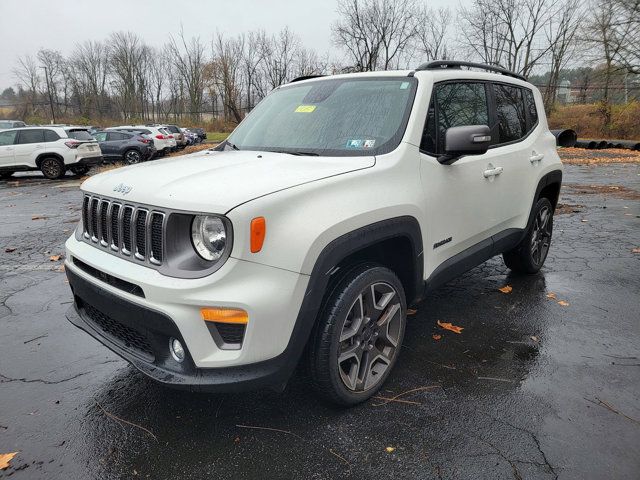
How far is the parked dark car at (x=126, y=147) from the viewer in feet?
67.2

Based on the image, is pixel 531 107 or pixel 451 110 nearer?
pixel 451 110

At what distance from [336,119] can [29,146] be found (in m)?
16.4

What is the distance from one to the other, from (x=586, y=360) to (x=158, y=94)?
2778 inches

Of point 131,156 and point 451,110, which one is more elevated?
point 451,110

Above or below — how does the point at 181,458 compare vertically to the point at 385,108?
below

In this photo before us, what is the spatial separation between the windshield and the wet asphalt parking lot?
1.53 m

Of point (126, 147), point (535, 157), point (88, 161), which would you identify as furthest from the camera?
point (126, 147)

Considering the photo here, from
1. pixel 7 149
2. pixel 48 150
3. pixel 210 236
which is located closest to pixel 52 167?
pixel 48 150

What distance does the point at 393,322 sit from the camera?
9.35 ft

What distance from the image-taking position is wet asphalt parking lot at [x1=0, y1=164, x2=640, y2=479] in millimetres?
2246

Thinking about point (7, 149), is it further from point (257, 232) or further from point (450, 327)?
point (257, 232)

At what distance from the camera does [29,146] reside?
15898 mm

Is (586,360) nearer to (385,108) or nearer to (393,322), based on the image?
(393,322)

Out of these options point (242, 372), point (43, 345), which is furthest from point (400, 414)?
point (43, 345)
